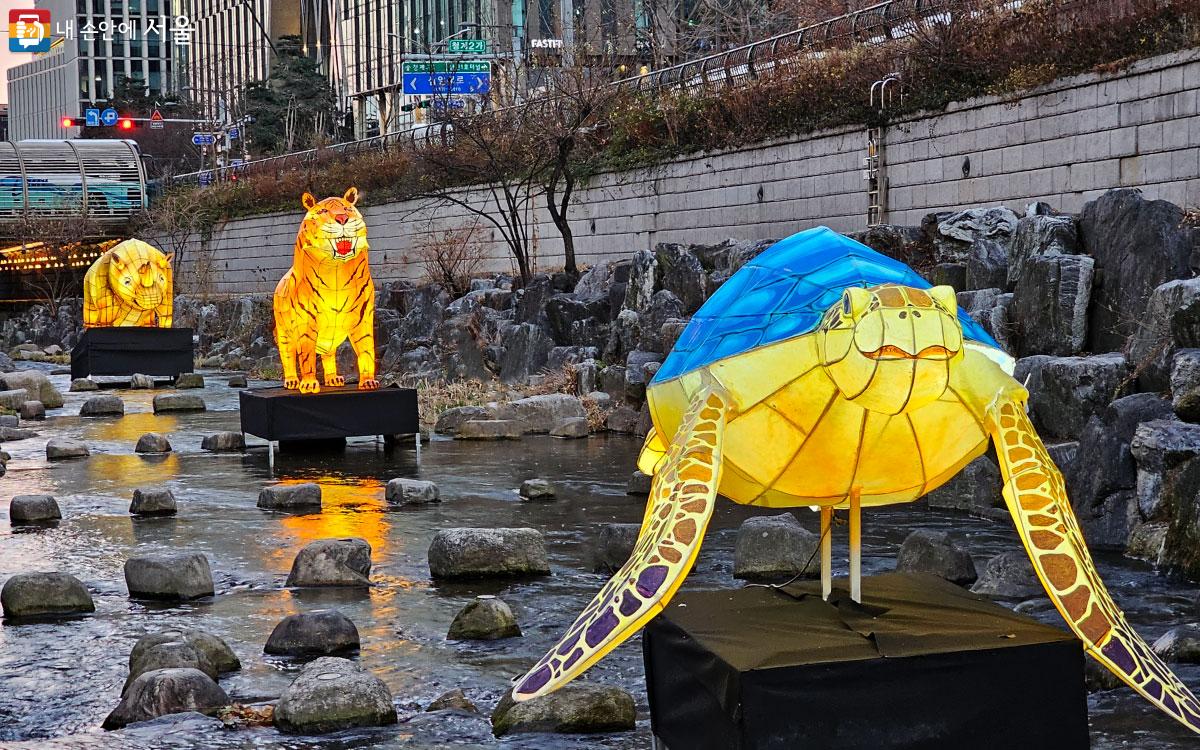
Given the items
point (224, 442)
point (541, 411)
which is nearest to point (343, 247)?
point (224, 442)

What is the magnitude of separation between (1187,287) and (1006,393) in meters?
6.13

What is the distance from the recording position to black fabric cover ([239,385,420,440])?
48.4 ft

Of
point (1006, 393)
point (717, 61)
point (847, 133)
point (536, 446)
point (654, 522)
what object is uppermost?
point (717, 61)

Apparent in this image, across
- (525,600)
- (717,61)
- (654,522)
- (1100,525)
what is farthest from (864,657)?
(717,61)

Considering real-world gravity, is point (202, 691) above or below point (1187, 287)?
below

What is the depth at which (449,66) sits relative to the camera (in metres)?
31.2

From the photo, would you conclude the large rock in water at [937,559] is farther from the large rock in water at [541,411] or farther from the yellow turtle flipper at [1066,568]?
the large rock in water at [541,411]

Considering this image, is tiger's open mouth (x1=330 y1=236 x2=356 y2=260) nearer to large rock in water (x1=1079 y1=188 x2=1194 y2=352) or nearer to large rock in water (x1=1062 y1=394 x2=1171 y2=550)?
large rock in water (x1=1079 y1=188 x2=1194 y2=352)

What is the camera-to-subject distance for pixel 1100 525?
377 inches

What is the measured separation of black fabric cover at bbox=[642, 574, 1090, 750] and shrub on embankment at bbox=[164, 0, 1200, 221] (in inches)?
426

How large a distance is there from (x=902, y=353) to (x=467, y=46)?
99.6 feet

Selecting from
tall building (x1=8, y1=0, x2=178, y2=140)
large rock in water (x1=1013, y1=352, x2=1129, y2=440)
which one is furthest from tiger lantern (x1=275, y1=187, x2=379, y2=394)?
tall building (x1=8, y1=0, x2=178, y2=140)

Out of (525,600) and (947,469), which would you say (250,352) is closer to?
(525,600)

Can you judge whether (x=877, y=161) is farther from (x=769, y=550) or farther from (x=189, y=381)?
(x=189, y=381)
